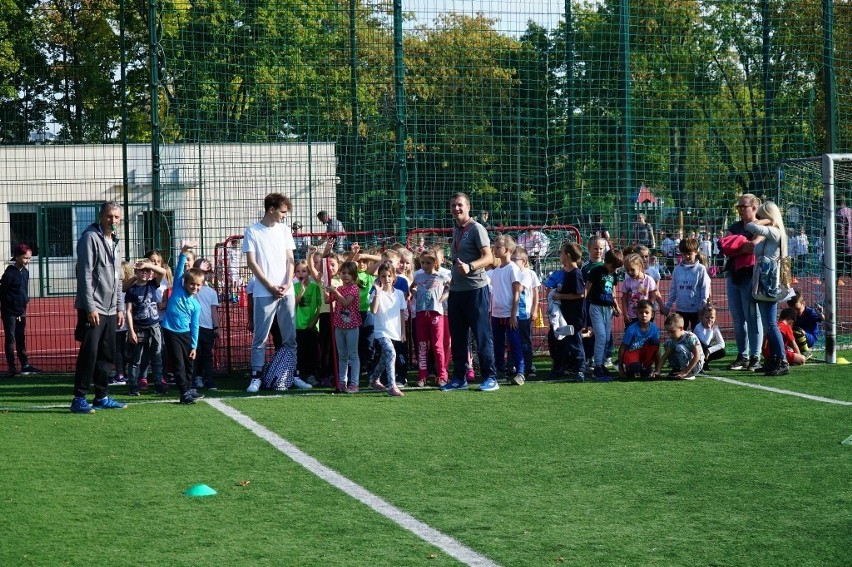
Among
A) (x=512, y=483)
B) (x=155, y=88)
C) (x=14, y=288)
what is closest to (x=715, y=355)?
(x=512, y=483)

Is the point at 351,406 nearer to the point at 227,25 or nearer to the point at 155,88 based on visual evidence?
the point at 155,88

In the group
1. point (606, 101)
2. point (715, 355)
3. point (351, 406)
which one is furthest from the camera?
point (606, 101)

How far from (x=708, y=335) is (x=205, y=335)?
597 centimetres

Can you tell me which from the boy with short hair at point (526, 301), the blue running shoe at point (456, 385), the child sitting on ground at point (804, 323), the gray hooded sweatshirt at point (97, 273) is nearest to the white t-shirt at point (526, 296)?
the boy with short hair at point (526, 301)

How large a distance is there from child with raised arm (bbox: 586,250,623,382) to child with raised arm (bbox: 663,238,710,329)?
3.09 feet

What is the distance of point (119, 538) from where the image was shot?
557cm

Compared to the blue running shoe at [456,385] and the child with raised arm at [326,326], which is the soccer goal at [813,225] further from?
the child with raised arm at [326,326]

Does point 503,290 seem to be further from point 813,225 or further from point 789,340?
point 813,225

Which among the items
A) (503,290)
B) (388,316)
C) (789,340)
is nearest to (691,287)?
(789,340)

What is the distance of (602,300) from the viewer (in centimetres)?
1208

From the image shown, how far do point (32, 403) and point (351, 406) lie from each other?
3334 millimetres

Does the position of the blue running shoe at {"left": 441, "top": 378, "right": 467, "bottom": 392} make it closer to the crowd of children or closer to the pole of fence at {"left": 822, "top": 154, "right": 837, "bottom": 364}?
the crowd of children

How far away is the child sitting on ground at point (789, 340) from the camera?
1255 cm

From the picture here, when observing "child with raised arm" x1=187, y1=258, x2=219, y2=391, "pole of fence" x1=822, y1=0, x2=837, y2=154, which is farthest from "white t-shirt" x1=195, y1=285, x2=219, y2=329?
"pole of fence" x1=822, y1=0, x2=837, y2=154
